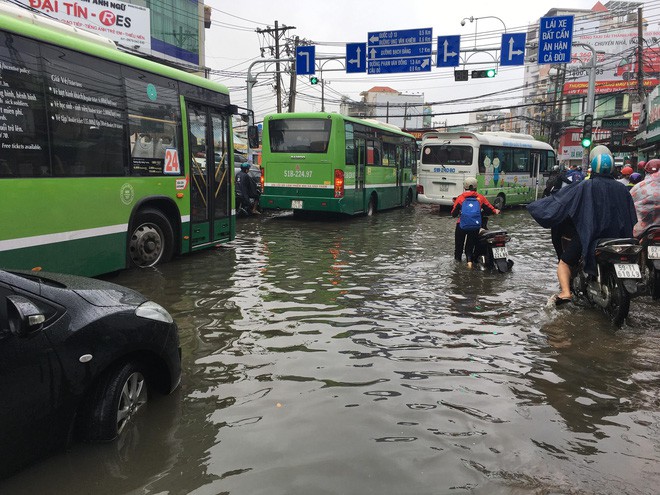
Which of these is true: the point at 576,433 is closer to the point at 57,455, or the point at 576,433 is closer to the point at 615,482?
the point at 615,482

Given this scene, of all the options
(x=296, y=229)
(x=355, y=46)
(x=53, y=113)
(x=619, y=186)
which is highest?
(x=355, y=46)

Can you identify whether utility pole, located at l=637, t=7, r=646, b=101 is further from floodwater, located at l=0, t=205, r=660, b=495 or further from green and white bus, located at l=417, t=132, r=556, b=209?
floodwater, located at l=0, t=205, r=660, b=495

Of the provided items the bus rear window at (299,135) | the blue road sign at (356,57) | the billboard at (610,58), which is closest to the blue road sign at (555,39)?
the blue road sign at (356,57)

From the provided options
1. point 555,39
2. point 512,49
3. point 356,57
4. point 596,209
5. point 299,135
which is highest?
point 555,39

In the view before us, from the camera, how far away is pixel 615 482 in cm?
291

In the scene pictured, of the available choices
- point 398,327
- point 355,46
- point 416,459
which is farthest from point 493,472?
point 355,46

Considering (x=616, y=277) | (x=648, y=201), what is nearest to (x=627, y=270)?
(x=616, y=277)

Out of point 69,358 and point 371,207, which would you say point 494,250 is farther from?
point 371,207

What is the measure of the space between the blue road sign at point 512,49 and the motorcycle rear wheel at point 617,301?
17.7 metres

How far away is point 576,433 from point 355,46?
21.3m

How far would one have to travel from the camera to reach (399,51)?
22312 millimetres

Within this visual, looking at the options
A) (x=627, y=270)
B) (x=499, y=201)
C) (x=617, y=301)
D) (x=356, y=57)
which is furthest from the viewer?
(x=356, y=57)

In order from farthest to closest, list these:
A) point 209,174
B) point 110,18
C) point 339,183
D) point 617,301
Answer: point 110,18, point 339,183, point 209,174, point 617,301

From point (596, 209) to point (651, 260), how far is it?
1511mm
